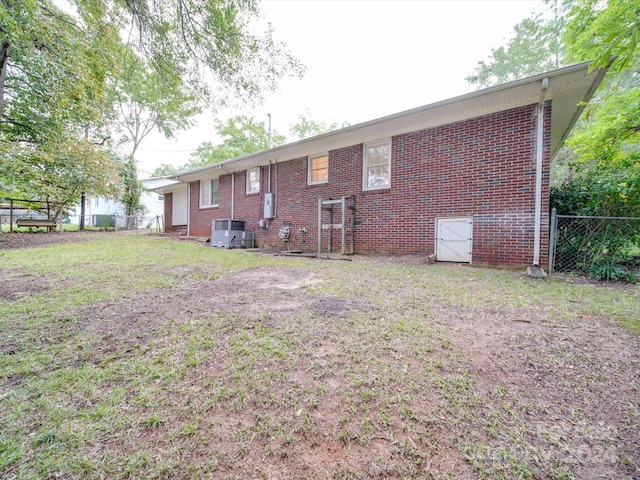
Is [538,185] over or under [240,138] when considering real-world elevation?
under

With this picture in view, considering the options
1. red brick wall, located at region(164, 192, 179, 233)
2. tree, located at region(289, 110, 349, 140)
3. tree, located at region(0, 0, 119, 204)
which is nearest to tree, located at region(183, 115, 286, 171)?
tree, located at region(289, 110, 349, 140)

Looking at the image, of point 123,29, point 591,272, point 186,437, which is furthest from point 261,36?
Answer: point 591,272

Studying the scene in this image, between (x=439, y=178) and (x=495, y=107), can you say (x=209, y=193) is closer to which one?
(x=439, y=178)

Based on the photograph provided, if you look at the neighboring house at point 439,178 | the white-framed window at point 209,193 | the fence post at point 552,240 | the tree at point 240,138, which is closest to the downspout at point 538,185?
the neighboring house at point 439,178

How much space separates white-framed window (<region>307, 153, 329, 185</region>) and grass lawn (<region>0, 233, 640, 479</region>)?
618 centimetres

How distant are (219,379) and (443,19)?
12.6m

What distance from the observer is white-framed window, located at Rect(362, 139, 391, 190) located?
7.31m

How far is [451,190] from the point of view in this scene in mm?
6168

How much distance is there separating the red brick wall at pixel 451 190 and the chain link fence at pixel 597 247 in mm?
543

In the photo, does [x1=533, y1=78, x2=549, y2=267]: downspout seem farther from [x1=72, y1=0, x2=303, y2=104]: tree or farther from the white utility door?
the white utility door

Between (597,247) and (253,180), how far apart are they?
411 inches

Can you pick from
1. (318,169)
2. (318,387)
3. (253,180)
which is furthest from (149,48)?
(318,387)

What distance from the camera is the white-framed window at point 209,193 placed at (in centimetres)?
1276

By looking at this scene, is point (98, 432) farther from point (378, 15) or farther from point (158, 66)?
→ point (378, 15)
